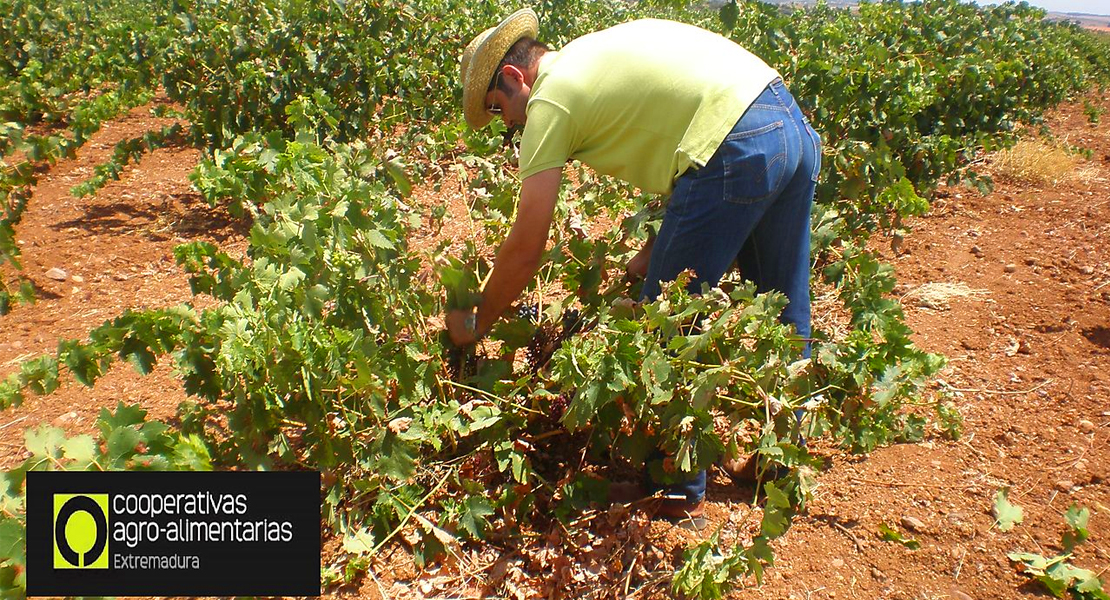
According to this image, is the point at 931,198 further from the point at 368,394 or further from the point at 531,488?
the point at 368,394

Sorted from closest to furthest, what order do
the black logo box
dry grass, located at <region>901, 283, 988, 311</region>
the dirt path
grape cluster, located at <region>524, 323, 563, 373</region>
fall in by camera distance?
the black logo box, grape cluster, located at <region>524, 323, 563, 373</region>, the dirt path, dry grass, located at <region>901, 283, 988, 311</region>

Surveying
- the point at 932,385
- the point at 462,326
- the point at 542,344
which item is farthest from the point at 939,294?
the point at 462,326

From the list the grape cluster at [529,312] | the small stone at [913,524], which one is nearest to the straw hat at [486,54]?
the grape cluster at [529,312]

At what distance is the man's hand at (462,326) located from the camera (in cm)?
247

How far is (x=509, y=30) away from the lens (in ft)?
7.25

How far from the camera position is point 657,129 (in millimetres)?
2156

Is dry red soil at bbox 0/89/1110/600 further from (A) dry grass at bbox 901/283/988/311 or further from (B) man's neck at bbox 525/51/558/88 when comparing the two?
(B) man's neck at bbox 525/51/558/88

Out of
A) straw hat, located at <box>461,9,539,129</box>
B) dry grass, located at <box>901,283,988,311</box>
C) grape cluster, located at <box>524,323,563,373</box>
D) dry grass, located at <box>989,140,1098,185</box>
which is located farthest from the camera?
dry grass, located at <box>989,140,1098,185</box>

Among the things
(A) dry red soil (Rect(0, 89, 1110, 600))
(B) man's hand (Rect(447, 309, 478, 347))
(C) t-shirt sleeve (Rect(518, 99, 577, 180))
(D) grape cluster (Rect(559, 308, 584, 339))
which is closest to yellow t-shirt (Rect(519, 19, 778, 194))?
(C) t-shirt sleeve (Rect(518, 99, 577, 180))

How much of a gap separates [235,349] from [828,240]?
2.20 m

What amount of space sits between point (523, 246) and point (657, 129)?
1.57 ft

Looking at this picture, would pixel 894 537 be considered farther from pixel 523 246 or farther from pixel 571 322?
pixel 523 246

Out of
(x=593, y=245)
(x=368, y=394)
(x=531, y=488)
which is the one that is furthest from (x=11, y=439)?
(x=593, y=245)

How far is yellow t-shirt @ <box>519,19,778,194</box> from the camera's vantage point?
207 centimetres
